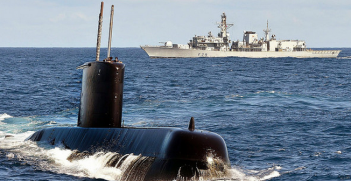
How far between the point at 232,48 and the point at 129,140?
12078 cm

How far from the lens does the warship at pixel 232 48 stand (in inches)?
4931

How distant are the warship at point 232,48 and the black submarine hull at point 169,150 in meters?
108

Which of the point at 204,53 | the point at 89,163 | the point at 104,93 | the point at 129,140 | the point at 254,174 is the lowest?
the point at 254,174

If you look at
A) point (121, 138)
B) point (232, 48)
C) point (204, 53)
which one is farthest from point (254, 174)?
point (232, 48)

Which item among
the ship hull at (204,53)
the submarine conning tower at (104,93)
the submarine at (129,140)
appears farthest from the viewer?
the ship hull at (204,53)

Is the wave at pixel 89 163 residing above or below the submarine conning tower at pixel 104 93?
below

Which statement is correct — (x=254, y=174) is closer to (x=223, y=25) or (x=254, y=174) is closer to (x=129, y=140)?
(x=129, y=140)

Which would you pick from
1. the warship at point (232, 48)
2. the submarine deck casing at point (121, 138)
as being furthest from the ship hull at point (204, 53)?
the submarine deck casing at point (121, 138)

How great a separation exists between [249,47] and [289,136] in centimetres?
11081

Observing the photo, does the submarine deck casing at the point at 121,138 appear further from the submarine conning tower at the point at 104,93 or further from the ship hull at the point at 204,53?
the ship hull at the point at 204,53

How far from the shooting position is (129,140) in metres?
15.5

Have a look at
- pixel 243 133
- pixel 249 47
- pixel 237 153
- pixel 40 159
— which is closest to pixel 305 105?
pixel 243 133

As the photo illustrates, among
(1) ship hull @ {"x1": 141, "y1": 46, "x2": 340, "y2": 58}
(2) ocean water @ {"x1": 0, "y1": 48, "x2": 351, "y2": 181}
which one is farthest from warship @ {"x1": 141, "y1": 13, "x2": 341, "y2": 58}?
(2) ocean water @ {"x1": 0, "y1": 48, "x2": 351, "y2": 181}

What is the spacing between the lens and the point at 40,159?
17.5 m
